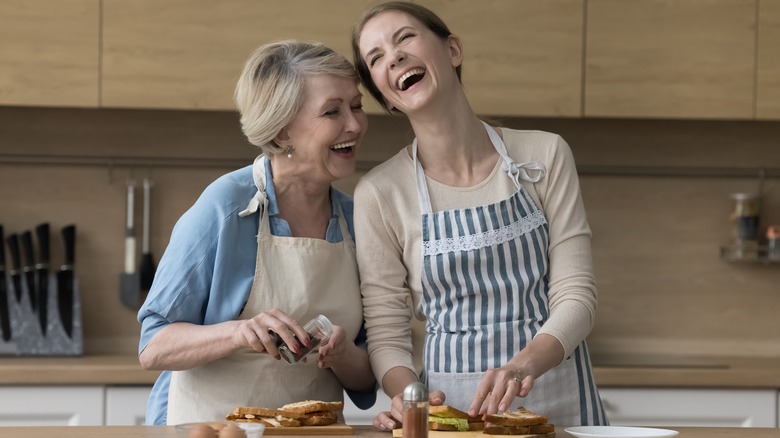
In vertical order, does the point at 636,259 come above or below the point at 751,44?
below

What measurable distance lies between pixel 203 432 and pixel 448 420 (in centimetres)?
37

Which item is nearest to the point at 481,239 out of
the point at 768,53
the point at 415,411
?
the point at 415,411

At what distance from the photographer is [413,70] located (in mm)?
1707

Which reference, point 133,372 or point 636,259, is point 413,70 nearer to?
point 133,372

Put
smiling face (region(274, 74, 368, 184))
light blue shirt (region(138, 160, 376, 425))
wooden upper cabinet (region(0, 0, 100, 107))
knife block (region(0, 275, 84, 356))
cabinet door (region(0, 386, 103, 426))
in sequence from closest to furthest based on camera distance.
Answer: light blue shirt (region(138, 160, 376, 425)) → smiling face (region(274, 74, 368, 184)) → cabinet door (region(0, 386, 103, 426)) → wooden upper cabinet (region(0, 0, 100, 107)) → knife block (region(0, 275, 84, 356))

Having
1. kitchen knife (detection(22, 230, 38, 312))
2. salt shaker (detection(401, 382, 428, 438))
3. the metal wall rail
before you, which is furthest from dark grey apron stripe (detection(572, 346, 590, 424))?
kitchen knife (detection(22, 230, 38, 312))

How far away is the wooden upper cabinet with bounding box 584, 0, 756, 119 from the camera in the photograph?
9.26 ft

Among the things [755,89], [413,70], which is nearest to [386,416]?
[413,70]

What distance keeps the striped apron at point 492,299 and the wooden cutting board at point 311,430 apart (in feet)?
0.90

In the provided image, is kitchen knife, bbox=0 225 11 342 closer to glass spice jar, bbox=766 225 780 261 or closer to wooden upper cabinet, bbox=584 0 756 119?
wooden upper cabinet, bbox=584 0 756 119

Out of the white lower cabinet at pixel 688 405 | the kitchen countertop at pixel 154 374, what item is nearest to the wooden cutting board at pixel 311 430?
the kitchen countertop at pixel 154 374

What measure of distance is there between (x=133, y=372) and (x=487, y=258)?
1.19 metres

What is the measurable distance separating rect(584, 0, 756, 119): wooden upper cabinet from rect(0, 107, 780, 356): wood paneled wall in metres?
0.28

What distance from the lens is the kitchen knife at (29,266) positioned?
2.91m
